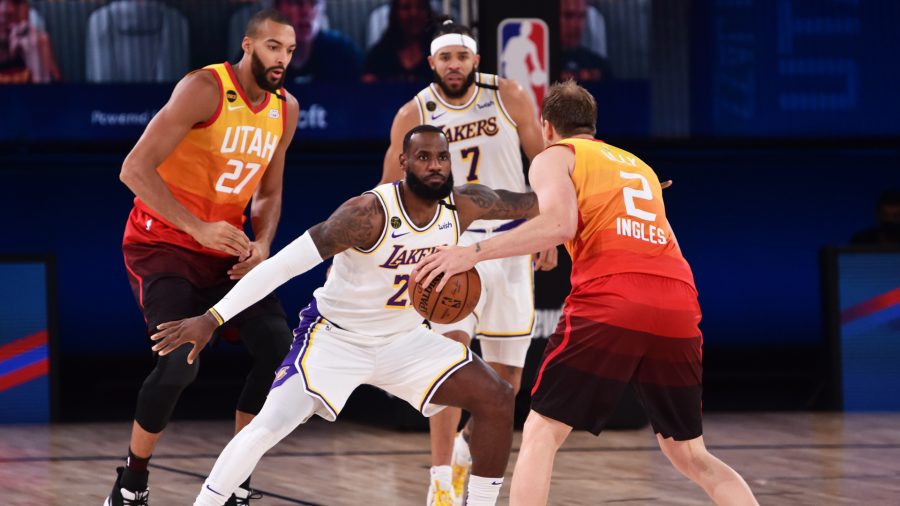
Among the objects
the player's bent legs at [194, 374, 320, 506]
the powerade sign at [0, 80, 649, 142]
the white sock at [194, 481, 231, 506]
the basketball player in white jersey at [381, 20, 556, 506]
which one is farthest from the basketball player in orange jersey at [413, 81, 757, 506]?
the powerade sign at [0, 80, 649, 142]

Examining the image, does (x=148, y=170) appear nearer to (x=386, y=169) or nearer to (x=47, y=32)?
(x=386, y=169)

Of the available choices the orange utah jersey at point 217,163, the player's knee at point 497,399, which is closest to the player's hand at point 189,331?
the orange utah jersey at point 217,163

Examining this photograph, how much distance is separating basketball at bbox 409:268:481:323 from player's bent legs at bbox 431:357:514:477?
29 centimetres

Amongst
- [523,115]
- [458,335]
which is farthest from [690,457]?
[523,115]

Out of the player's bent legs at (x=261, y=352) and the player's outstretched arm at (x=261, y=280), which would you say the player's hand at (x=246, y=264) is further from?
the player's outstretched arm at (x=261, y=280)

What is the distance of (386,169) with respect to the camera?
20.0 feet

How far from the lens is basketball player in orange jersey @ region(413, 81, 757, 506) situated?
4492 millimetres

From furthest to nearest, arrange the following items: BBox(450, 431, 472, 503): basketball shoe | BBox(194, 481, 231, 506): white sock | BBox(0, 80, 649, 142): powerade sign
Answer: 1. BBox(0, 80, 649, 142): powerade sign
2. BBox(450, 431, 472, 503): basketball shoe
3. BBox(194, 481, 231, 506): white sock

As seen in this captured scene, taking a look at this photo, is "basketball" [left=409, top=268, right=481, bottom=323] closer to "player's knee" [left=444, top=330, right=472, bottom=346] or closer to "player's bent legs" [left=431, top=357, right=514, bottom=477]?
"player's bent legs" [left=431, top=357, right=514, bottom=477]

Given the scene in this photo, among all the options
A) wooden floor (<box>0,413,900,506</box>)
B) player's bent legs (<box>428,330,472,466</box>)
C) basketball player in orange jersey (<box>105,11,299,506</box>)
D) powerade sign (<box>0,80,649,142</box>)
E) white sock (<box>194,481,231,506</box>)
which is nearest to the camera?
white sock (<box>194,481,231,506</box>)

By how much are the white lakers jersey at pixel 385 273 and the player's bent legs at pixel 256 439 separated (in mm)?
367

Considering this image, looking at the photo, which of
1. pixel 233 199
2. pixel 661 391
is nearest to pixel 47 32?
pixel 233 199

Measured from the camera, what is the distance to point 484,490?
16.4 feet

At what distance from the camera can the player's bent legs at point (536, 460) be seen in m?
4.46
